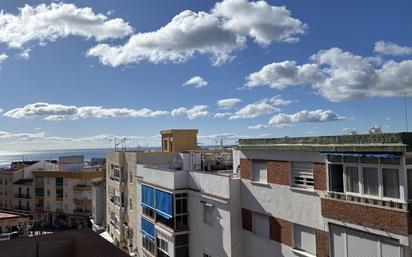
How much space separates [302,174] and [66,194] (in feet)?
241

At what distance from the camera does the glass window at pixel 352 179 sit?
15.7 m

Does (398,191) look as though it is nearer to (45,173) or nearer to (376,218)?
(376,218)

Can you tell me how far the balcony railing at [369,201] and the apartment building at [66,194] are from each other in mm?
66694

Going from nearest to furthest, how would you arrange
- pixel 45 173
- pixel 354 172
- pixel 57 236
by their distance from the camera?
pixel 57 236 → pixel 354 172 → pixel 45 173

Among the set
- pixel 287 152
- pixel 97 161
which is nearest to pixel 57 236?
pixel 287 152

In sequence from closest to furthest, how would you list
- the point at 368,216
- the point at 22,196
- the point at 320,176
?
the point at 368,216 → the point at 320,176 → the point at 22,196

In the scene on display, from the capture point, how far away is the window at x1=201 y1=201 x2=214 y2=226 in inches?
967

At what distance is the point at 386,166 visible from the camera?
14.4 meters

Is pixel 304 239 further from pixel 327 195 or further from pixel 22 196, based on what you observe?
pixel 22 196

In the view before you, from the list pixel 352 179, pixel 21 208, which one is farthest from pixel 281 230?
pixel 21 208

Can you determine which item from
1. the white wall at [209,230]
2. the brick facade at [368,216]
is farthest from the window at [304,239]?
the white wall at [209,230]

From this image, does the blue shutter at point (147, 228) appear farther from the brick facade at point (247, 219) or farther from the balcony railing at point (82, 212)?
the balcony railing at point (82, 212)

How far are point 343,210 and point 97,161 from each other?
104274 mm

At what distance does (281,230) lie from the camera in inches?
787
